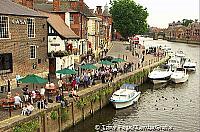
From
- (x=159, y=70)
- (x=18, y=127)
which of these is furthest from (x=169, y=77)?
(x=18, y=127)

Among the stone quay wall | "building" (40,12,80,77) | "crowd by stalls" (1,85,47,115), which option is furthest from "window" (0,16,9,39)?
"building" (40,12,80,77)

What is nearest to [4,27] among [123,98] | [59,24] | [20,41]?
[20,41]

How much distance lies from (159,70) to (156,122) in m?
23.7

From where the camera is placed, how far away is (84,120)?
31.4 m

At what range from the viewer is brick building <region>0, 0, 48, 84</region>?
3084 cm

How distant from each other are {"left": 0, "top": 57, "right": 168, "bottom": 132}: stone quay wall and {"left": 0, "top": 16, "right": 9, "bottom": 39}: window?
7957 mm

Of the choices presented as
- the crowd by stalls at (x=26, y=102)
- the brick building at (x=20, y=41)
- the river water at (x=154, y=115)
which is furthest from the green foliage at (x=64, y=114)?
the brick building at (x=20, y=41)

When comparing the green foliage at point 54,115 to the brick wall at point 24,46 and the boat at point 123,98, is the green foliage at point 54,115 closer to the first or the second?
the brick wall at point 24,46

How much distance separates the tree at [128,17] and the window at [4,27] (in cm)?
8015

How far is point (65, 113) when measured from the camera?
2770cm

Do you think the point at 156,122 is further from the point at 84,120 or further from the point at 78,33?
the point at 78,33

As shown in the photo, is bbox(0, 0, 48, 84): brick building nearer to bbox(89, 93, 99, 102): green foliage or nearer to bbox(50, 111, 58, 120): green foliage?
bbox(89, 93, 99, 102): green foliage

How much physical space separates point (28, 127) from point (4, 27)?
37.0 feet

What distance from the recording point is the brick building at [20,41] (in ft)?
101
